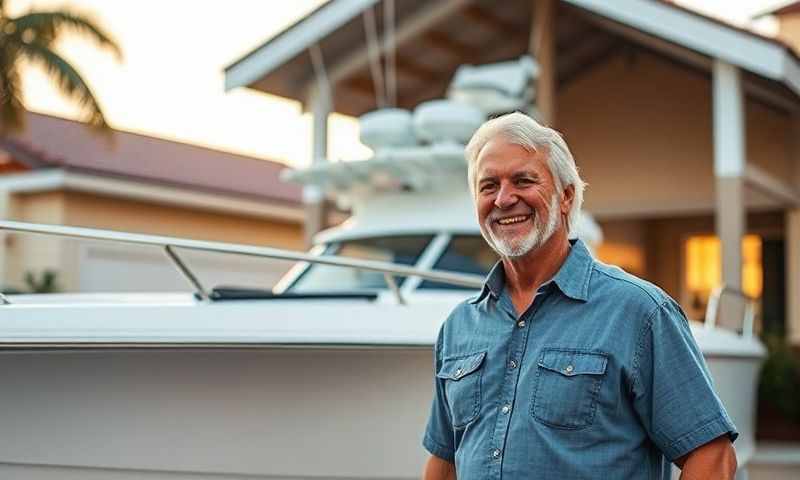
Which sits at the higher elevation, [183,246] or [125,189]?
[125,189]

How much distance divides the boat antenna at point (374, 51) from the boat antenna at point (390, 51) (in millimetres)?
83

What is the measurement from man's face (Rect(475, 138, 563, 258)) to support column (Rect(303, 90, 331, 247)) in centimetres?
803

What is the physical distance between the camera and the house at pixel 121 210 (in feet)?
47.5

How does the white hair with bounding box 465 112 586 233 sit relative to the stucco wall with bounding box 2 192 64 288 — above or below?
below

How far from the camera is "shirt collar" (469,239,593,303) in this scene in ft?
7.65

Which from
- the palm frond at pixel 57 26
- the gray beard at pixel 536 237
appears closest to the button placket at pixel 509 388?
the gray beard at pixel 536 237

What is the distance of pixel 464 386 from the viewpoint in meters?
2.45

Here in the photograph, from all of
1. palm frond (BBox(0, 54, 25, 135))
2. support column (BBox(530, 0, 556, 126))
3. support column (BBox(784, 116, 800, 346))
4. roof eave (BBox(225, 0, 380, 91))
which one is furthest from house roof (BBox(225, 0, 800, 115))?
palm frond (BBox(0, 54, 25, 135))

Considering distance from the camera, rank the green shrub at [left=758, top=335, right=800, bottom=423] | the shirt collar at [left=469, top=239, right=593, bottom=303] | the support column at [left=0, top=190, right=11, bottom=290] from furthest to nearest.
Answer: the support column at [left=0, top=190, right=11, bottom=290]
the green shrub at [left=758, top=335, right=800, bottom=423]
the shirt collar at [left=469, top=239, right=593, bottom=303]

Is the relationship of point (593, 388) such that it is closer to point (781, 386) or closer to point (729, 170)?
point (729, 170)

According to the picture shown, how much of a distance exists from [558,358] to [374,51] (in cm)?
866

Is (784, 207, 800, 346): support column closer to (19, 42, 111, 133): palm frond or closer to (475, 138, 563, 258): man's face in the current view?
(19, 42, 111, 133): palm frond

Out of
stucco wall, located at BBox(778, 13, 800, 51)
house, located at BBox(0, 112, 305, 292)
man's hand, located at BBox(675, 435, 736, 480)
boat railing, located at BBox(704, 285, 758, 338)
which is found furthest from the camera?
stucco wall, located at BBox(778, 13, 800, 51)

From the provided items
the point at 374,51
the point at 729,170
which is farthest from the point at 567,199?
the point at 374,51
